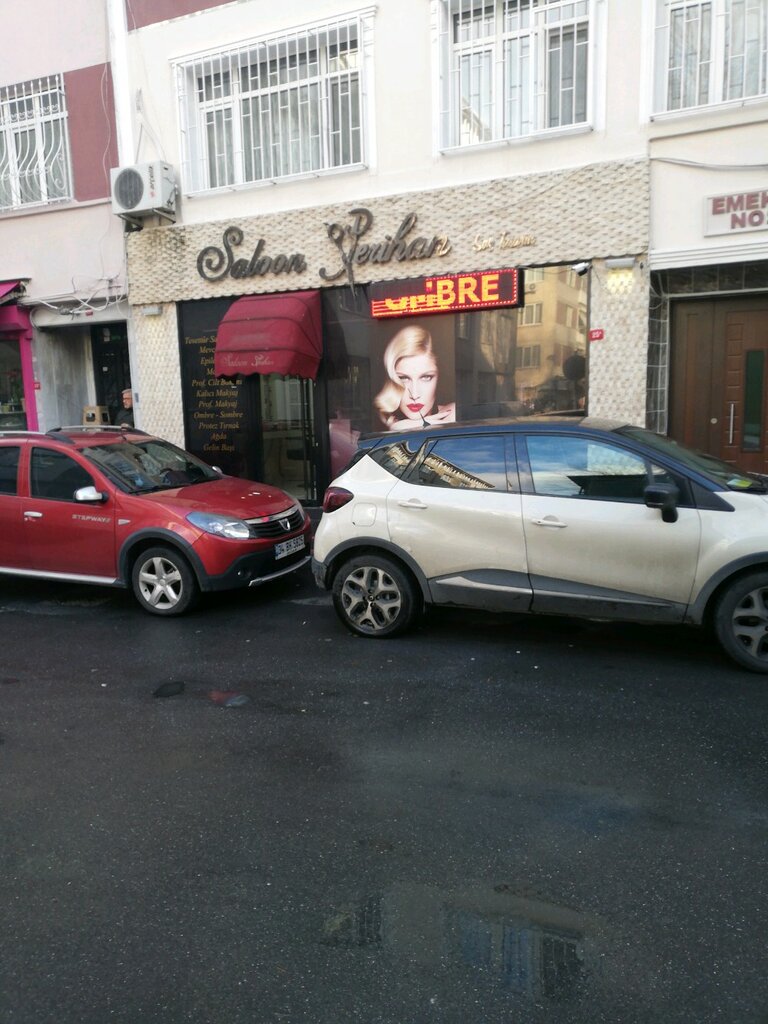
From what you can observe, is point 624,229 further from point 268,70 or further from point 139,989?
point 139,989

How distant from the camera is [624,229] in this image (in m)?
9.17

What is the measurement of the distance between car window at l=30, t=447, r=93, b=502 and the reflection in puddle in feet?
17.4

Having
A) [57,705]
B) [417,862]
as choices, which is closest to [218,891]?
[417,862]

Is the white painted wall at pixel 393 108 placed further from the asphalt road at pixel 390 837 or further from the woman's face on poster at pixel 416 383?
the asphalt road at pixel 390 837

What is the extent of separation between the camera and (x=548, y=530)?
536 centimetres

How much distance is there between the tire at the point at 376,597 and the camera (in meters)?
5.88

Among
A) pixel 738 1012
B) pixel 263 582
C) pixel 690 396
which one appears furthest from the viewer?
pixel 690 396

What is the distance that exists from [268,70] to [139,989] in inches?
460

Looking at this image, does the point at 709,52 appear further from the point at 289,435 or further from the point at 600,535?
the point at 289,435

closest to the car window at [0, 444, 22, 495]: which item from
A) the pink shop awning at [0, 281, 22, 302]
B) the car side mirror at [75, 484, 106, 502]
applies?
the car side mirror at [75, 484, 106, 502]

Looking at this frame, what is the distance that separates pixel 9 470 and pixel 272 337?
431 centimetres

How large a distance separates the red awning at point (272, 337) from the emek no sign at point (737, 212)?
5154 mm

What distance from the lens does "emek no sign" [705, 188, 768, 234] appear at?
8492mm

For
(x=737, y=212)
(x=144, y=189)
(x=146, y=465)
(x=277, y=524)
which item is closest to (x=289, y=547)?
(x=277, y=524)
